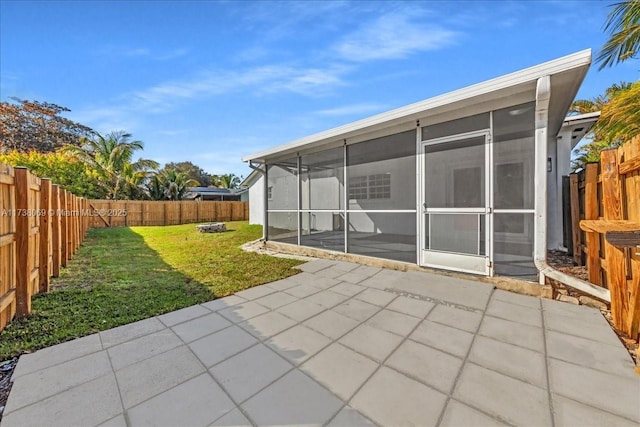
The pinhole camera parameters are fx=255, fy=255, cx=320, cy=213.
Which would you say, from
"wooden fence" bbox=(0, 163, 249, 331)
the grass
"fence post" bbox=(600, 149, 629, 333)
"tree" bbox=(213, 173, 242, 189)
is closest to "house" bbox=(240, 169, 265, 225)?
the grass

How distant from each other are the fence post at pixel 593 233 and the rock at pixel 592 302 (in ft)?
1.06

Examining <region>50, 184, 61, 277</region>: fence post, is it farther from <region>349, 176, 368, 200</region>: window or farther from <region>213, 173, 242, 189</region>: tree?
<region>213, 173, 242, 189</region>: tree

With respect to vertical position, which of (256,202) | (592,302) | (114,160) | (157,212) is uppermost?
(114,160)

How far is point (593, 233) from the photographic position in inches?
115

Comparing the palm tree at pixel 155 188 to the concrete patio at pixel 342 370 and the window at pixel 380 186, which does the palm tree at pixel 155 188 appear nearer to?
the window at pixel 380 186

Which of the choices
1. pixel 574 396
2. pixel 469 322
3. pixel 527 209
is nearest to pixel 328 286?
pixel 469 322

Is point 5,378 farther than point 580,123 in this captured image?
No

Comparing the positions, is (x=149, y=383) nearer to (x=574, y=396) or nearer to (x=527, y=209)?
(x=574, y=396)

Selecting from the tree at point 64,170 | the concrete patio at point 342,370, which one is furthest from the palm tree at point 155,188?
the concrete patio at point 342,370

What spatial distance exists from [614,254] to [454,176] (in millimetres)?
1909

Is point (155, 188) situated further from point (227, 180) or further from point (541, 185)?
point (541, 185)

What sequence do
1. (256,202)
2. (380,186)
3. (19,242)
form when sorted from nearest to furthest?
(19,242) → (380,186) → (256,202)

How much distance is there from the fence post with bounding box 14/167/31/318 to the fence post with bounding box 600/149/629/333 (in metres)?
5.43

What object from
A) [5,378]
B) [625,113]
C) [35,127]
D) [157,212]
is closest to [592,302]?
[625,113]
